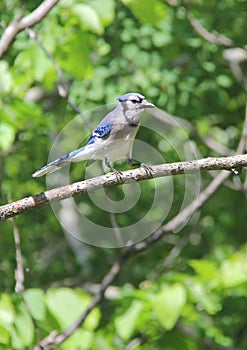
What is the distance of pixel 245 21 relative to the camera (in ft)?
20.9

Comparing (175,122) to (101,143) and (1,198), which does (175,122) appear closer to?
(1,198)

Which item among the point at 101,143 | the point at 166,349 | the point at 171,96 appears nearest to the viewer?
the point at 101,143

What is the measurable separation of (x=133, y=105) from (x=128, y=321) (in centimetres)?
133

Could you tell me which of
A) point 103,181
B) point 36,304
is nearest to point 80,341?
point 36,304

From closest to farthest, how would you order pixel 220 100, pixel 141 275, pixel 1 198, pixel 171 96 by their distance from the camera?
pixel 1 198, pixel 171 96, pixel 220 100, pixel 141 275

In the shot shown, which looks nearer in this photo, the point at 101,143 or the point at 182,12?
the point at 101,143

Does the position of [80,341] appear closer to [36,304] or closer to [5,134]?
[36,304]

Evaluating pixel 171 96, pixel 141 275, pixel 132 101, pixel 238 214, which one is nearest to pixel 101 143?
pixel 132 101

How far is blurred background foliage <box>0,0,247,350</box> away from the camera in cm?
445

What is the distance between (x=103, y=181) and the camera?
301cm

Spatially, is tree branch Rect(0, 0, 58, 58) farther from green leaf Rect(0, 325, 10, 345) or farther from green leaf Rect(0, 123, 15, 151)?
green leaf Rect(0, 325, 10, 345)

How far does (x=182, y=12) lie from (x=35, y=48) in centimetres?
174

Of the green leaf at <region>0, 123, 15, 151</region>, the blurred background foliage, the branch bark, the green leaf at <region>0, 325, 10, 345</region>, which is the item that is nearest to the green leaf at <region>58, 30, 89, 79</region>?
the blurred background foliage

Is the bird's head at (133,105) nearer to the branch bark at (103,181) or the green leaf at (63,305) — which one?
the branch bark at (103,181)
